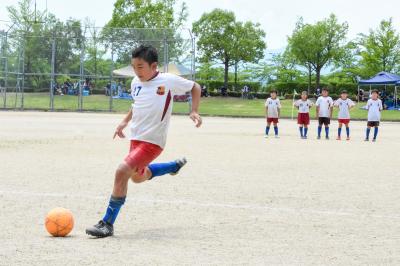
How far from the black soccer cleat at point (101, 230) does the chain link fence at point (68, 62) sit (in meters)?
35.0

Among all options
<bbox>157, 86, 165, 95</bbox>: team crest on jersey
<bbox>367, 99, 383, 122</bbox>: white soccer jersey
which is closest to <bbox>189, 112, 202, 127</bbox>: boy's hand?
<bbox>157, 86, 165, 95</bbox>: team crest on jersey

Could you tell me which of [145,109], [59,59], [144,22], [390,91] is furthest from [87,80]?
[145,109]

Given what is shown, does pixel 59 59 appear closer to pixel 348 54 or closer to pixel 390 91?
pixel 390 91

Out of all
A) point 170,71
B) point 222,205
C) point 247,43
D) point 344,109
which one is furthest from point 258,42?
point 222,205

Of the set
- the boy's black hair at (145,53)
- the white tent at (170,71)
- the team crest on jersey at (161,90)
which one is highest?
the white tent at (170,71)

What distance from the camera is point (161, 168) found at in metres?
7.74

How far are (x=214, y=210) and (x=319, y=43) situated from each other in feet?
213

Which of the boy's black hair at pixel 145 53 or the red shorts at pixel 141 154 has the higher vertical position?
the boy's black hair at pixel 145 53

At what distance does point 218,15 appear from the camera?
71.5 meters

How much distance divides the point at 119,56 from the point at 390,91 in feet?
104

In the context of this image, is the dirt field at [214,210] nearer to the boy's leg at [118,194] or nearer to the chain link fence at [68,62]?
the boy's leg at [118,194]

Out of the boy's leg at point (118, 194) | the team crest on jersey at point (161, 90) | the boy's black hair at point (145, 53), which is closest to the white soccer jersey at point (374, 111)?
the team crest on jersey at point (161, 90)

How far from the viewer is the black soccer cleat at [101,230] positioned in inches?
248

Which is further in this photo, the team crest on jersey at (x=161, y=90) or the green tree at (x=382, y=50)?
the green tree at (x=382, y=50)
